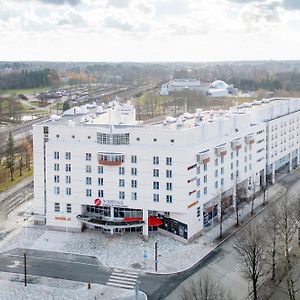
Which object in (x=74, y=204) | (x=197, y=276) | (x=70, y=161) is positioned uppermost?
(x=70, y=161)

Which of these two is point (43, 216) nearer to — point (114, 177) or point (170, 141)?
point (114, 177)

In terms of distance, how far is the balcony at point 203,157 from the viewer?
1757 inches

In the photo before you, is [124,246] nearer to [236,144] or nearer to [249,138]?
[236,144]

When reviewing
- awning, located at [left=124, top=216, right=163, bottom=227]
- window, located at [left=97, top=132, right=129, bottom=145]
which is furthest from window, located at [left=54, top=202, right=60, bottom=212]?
window, located at [left=97, top=132, right=129, bottom=145]

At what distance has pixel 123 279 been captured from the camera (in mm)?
36750

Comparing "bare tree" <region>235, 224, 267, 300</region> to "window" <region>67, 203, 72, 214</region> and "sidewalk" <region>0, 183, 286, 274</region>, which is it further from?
"window" <region>67, 203, 72, 214</region>

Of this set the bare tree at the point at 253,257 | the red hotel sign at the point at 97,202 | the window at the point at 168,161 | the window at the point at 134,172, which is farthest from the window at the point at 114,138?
the bare tree at the point at 253,257

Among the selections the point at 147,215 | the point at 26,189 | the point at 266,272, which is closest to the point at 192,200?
the point at 147,215

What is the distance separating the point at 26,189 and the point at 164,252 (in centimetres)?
2378

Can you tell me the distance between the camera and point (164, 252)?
135ft

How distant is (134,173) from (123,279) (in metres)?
10.3

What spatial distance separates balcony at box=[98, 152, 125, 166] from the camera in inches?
1743

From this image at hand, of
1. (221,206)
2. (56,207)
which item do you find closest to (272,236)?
(221,206)

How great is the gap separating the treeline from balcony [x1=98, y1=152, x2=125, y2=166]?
415 feet
